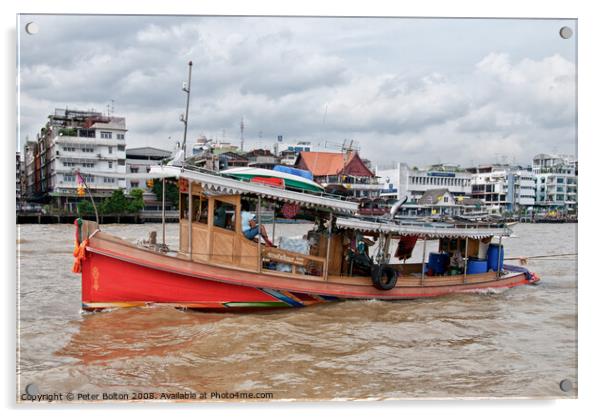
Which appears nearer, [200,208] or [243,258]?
[243,258]

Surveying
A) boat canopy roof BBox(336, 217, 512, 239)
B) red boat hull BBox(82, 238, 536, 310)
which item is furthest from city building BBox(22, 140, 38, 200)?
boat canopy roof BBox(336, 217, 512, 239)

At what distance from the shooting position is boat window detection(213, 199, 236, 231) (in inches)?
283

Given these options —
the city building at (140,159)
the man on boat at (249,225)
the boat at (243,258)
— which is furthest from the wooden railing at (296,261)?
the city building at (140,159)

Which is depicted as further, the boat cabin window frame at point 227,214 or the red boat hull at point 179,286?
the boat cabin window frame at point 227,214

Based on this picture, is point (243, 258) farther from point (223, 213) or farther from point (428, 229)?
point (428, 229)

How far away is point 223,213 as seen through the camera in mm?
7211

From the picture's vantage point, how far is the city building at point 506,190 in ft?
116

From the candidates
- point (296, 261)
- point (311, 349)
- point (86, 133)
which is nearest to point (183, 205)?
point (296, 261)

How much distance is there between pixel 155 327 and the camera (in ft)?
21.1

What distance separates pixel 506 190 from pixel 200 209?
3529cm

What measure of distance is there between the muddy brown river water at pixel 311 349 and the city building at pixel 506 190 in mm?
29327

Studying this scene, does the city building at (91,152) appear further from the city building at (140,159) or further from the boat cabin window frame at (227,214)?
the boat cabin window frame at (227,214)
